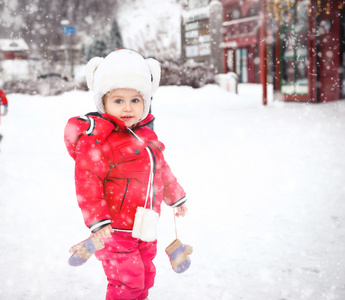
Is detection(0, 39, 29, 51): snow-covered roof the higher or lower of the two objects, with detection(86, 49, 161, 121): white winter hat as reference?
higher

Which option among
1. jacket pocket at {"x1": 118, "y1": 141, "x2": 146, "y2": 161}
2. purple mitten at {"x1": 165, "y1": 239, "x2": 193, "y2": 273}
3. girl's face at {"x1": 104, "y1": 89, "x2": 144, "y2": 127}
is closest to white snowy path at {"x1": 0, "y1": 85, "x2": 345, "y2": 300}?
purple mitten at {"x1": 165, "y1": 239, "x2": 193, "y2": 273}

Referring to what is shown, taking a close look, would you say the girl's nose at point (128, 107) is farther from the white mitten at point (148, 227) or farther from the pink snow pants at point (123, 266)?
the pink snow pants at point (123, 266)

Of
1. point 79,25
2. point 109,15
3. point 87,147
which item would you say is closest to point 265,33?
point 87,147

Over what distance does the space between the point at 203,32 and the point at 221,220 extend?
79.3ft

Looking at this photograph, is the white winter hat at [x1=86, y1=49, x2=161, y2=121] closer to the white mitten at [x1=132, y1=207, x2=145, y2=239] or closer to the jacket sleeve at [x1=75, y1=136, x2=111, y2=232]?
the jacket sleeve at [x1=75, y1=136, x2=111, y2=232]

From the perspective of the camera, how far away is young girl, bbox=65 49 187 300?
181cm

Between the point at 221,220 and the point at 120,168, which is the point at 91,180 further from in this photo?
the point at 221,220

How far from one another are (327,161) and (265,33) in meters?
9.60

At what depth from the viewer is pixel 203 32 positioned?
25953 mm

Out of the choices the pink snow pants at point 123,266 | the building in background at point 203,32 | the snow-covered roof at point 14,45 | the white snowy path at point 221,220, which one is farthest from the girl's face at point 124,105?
the snow-covered roof at point 14,45

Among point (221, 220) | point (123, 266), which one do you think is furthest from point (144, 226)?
point (221, 220)

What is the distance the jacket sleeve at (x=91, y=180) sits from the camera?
1.79 metres

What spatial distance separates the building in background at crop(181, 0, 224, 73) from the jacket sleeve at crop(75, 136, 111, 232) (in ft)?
74.0

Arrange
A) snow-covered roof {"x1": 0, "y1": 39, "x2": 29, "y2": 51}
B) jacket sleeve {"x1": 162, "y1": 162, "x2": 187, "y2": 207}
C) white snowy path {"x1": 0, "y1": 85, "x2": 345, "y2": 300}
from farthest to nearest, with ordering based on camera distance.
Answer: snow-covered roof {"x1": 0, "y1": 39, "x2": 29, "y2": 51} → white snowy path {"x1": 0, "y1": 85, "x2": 345, "y2": 300} → jacket sleeve {"x1": 162, "y1": 162, "x2": 187, "y2": 207}
